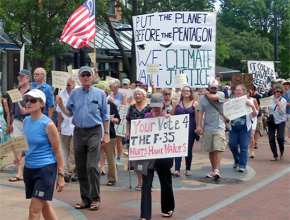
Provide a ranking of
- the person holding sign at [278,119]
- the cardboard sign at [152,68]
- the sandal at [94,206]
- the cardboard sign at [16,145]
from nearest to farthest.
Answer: the cardboard sign at [16,145], the sandal at [94,206], the cardboard sign at [152,68], the person holding sign at [278,119]

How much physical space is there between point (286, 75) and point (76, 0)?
3563 cm

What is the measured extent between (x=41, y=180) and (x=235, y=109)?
17.9 ft

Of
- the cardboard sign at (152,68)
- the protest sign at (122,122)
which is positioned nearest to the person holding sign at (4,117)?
the protest sign at (122,122)

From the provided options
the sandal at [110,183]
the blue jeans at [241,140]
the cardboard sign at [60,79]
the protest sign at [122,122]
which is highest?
the cardboard sign at [60,79]

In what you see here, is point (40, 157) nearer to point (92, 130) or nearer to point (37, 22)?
point (92, 130)

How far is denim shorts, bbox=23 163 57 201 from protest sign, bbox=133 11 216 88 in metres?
5.63

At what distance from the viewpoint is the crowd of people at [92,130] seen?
4.47 metres

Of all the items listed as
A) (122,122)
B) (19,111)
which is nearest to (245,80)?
(122,122)

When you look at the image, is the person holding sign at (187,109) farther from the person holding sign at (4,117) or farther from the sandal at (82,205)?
the person holding sign at (4,117)

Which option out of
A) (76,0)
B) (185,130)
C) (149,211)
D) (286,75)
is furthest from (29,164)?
(286,75)

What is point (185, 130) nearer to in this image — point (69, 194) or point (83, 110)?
point (83, 110)

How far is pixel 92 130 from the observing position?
6.30 m

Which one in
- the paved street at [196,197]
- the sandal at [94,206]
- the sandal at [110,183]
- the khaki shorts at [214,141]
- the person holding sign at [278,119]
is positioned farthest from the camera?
the person holding sign at [278,119]

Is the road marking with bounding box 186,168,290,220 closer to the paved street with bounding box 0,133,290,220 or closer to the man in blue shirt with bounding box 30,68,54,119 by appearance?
the paved street with bounding box 0,133,290,220
